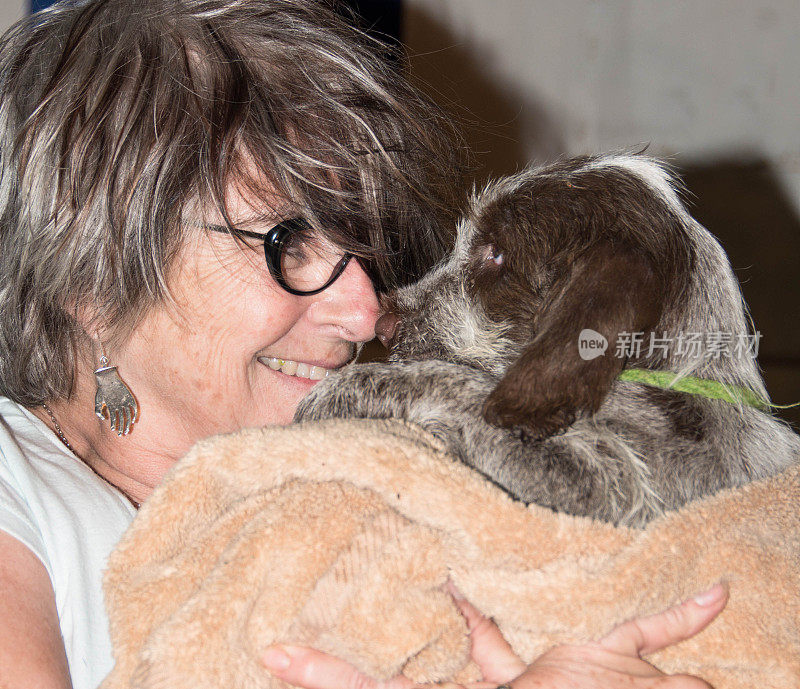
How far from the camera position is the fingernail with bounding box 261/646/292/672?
3.82ft

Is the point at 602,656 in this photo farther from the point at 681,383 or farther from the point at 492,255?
the point at 492,255

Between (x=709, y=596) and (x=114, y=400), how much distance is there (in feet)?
4.72

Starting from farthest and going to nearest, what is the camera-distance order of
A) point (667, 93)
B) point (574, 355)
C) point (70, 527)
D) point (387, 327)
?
point (667, 93), point (387, 327), point (70, 527), point (574, 355)

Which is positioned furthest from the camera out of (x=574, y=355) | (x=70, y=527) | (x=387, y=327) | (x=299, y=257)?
(x=387, y=327)

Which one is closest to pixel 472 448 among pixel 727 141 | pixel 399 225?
pixel 399 225

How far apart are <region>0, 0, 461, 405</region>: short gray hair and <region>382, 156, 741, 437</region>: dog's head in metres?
0.22

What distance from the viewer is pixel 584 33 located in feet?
14.5

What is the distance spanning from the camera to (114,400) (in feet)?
6.31

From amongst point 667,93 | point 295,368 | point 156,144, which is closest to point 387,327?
point 295,368

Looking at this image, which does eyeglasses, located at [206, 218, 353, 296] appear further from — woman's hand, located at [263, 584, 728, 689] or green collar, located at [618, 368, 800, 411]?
woman's hand, located at [263, 584, 728, 689]

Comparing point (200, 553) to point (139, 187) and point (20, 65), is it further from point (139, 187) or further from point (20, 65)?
point (20, 65)

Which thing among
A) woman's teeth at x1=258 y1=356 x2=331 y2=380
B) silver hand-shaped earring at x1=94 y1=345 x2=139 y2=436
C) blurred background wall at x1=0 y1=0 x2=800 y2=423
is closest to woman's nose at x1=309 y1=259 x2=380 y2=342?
woman's teeth at x1=258 y1=356 x2=331 y2=380

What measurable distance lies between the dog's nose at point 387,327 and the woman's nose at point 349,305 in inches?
0.9

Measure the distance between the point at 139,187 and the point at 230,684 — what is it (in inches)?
43.7
